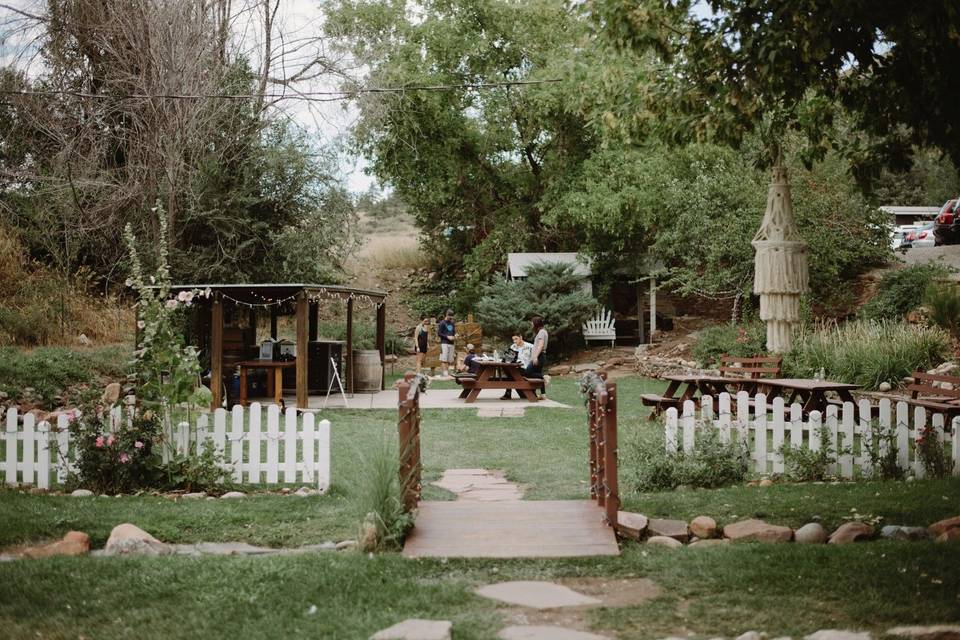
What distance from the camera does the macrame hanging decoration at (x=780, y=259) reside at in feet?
46.8

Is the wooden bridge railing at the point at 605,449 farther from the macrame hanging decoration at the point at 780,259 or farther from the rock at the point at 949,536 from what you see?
the macrame hanging decoration at the point at 780,259

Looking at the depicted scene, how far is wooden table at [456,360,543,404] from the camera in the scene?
16547 millimetres

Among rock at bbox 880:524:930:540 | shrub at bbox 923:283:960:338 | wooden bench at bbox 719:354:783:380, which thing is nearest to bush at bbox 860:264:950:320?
shrub at bbox 923:283:960:338

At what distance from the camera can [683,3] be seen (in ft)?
26.8

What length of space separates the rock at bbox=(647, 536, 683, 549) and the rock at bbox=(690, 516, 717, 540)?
0.20 meters

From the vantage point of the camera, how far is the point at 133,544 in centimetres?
602

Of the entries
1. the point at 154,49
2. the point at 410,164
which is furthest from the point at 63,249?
the point at 410,164

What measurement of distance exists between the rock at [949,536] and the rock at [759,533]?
36.2 inches

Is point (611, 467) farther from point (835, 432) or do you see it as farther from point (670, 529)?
point (835, 432)

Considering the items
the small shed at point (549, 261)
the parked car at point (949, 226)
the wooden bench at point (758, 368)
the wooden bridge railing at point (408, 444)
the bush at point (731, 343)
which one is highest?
the parked car at point (949, 226)

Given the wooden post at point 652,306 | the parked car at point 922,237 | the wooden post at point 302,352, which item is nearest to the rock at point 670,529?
the wooden post at point 302,352

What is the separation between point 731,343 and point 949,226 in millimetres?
12723

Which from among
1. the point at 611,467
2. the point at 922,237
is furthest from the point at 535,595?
the point at 922,237

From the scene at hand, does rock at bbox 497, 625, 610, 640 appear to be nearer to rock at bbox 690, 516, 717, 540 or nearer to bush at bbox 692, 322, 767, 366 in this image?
rock at bbox 690, 516, 717, 540
